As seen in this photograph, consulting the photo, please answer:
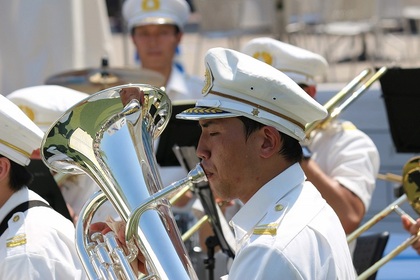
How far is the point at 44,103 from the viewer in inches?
204

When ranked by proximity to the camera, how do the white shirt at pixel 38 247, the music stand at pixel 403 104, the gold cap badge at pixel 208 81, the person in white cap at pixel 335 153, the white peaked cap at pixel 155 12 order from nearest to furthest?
the gold cap badge at pixel 208 81 < the white shirt at pixel 38 247 < the person in white cap at pixel 335 153 < the music stand at pixel 403 104 < the white peaked cap at pixel 155 12

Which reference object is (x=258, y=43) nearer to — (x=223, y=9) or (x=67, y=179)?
(x=67, y=179)

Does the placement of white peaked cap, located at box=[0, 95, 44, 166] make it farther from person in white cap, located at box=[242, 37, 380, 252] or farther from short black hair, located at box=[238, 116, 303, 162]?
person in white cap, located at box=[242, 37, 380, 252]

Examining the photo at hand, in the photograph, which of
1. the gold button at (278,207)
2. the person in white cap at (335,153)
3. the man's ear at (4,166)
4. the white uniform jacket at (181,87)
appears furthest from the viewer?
the white uniform jacket at (181,87)

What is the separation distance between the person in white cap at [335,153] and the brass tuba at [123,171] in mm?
1734

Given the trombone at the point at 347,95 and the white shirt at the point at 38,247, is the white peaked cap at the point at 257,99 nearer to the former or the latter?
the white shirt at the point at 38,247

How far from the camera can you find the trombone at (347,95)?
5.41 m

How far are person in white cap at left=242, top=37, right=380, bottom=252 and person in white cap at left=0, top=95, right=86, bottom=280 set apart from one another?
5.61 ft

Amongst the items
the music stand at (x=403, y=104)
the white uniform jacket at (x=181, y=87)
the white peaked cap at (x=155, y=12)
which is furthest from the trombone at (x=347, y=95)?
the white peaked cap at (x=155, y=12)

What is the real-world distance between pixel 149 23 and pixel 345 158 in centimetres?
207

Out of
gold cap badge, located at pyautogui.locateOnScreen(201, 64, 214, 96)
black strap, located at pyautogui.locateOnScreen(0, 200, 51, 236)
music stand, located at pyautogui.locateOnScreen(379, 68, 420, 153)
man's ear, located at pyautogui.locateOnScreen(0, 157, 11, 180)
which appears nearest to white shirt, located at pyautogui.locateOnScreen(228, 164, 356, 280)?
gold cap badge, located at pyautogui.locateOnScreen(201, 64, 214, 96)

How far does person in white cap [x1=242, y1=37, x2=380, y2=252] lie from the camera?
212 inches

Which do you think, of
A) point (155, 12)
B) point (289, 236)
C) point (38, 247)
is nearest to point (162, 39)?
point (155, 12)

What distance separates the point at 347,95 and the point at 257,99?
2352 millimetres
